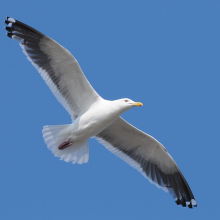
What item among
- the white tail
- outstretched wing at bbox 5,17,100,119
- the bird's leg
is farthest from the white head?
the bird's leg

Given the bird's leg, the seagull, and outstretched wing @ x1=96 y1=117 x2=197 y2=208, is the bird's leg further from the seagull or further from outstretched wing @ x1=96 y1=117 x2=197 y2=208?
outstretched wing @ x1=96 y1=117 x2=197 y2=208

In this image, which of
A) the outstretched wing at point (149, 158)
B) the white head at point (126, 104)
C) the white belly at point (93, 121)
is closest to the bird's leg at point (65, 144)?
the white belly at point (93, 121)

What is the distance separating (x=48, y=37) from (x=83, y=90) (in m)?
1.16

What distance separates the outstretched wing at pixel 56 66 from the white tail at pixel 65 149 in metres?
0.40

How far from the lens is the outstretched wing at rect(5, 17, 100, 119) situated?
26.9 ft

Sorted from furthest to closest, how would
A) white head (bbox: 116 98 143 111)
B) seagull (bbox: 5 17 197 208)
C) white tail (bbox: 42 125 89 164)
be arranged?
1. white tail (bbox: 42 125 89 164)
2. seagull (bbox: 5 17 197 208)
3. white head (bbox: 116 98 143 111)

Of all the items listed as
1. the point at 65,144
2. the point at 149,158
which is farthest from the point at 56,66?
the point at 149,158

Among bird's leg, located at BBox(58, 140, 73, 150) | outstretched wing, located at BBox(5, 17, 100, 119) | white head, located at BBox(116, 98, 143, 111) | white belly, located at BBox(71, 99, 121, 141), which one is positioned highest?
outstretched wing, located at BBox(5, 17, 100, 119)

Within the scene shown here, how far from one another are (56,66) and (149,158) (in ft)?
8.91

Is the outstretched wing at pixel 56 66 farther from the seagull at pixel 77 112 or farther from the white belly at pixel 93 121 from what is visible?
the white belly at pixel 93 121

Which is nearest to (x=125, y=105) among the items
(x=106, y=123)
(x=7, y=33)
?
(x=106, y=123)

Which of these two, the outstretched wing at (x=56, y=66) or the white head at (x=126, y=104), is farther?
the outstretched wing at (x=56, y=66)

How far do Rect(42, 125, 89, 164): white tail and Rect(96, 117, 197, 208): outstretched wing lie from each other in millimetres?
638

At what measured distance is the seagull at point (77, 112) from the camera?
8148mm
